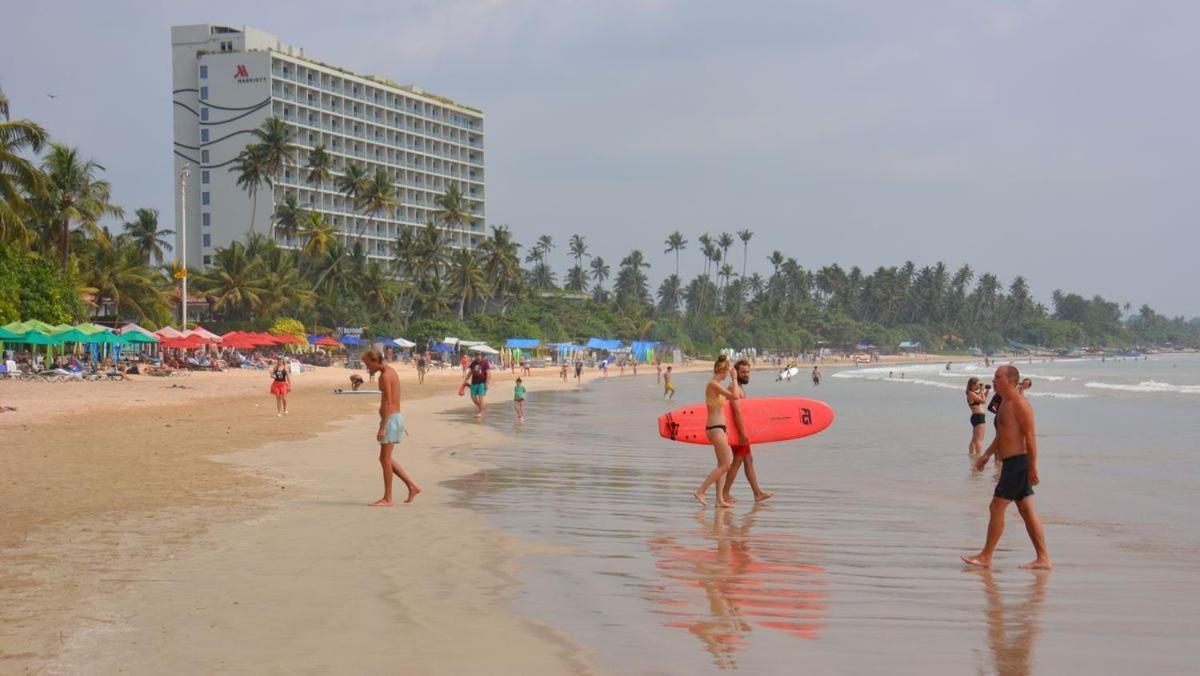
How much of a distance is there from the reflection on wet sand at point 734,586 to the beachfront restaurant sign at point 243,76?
9456cm

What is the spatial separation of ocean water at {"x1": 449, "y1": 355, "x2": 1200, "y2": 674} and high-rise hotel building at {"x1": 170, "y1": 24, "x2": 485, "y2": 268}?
80.1 meters

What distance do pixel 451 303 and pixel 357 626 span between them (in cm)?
8720

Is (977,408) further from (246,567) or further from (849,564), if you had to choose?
(246,567)

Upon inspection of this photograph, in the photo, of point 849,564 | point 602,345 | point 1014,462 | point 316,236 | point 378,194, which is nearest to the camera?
point 1014,462

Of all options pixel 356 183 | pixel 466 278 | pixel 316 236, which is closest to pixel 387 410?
pixel 316 236

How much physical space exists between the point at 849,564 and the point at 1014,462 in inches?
49.6

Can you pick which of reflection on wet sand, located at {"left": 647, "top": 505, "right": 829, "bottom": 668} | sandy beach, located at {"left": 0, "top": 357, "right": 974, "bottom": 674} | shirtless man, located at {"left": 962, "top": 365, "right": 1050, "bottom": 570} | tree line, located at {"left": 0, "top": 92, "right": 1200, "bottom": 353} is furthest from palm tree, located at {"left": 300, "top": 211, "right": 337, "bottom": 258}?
shirtless man, located at {"left": 962, "top": 365, "right": 1050, "bottom": 570}

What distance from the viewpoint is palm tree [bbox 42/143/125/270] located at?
4347 cm

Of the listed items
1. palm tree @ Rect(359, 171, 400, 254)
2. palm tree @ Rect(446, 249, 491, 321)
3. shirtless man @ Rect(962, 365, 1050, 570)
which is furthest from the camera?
palm tree @ Rect(446, 249, 491, 321)

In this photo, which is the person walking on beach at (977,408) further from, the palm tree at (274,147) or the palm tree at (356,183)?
the palm tree at (356,183)

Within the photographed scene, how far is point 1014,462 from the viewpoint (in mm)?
6887

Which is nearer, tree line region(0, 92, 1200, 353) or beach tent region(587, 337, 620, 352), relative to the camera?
tree line region(0, 92, 1200, 353)

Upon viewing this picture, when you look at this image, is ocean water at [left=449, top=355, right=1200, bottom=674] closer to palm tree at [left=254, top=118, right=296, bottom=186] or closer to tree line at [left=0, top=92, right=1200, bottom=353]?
tree line at [left=0, top=92, right=1200, bottom=353]

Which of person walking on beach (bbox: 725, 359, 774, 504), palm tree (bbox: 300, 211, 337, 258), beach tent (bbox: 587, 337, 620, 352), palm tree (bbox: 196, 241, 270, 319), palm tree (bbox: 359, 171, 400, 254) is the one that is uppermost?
palm tree (bbox: 359, 171, 400, 254)
